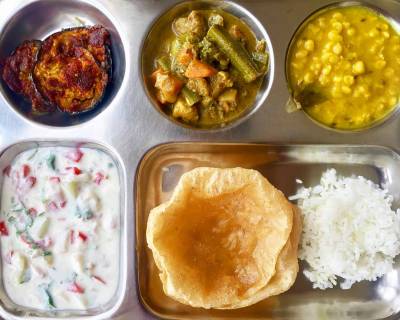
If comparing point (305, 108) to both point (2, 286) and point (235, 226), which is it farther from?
point (2, 286)

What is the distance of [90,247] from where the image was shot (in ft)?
9.25

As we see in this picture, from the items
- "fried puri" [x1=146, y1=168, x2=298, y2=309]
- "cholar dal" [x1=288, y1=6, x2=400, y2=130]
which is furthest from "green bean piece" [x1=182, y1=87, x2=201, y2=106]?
"cholar dal" [x1=288, y1=6, x2=400, y2=130]

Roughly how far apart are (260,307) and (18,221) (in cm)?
141

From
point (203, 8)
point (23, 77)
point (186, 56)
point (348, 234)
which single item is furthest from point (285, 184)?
point (23, 77)

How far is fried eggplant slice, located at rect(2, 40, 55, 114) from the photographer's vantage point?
295 centimetres

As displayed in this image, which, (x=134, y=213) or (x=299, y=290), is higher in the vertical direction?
(x=134, y=213)

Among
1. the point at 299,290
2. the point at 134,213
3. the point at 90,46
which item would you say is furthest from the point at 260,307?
the point at 90,46

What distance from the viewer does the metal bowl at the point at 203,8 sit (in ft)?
9.41

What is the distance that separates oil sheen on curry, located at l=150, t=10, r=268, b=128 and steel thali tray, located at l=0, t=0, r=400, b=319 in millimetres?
95

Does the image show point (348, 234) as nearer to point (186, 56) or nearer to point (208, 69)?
point (208, 69)

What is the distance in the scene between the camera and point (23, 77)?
296cm

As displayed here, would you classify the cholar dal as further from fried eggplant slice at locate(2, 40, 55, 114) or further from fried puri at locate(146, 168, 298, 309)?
fried eggplant slice at locate(2, 40, 55, 114)

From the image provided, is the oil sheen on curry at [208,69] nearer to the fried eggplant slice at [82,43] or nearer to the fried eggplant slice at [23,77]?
the fried eggplant slice at [82,43]

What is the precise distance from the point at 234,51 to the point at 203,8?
0.36 meters
